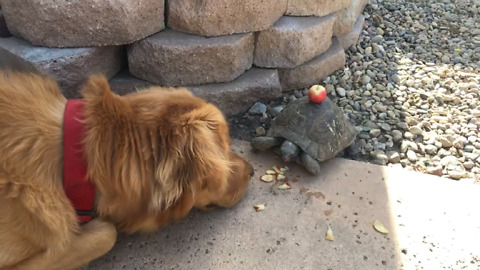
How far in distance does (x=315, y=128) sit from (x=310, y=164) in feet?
0.87

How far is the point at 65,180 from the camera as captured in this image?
171 centimetres

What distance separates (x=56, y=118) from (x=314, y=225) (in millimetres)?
1539

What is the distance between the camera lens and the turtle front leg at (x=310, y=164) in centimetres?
282

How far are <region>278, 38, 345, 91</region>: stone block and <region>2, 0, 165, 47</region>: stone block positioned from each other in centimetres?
121

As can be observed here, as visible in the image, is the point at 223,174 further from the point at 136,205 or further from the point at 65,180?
the point at 65,180

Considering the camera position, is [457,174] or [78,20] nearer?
[78,20]

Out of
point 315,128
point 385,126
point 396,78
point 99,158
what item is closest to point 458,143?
point 385,126

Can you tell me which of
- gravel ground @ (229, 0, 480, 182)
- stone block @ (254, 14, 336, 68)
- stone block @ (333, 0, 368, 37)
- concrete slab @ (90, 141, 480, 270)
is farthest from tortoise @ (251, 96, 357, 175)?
Answer: stone block @ (333, 0, 368, 37)

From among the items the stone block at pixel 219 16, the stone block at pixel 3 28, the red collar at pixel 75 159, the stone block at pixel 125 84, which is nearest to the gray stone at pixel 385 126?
the stone block at pixel 219 16

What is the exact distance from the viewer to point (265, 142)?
295cm

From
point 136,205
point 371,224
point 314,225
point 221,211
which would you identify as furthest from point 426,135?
point 136,205

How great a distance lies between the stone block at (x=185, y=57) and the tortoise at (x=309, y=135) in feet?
1.81

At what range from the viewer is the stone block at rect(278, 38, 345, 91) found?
3526 millimetres

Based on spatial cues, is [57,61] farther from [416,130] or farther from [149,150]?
[416,130]
